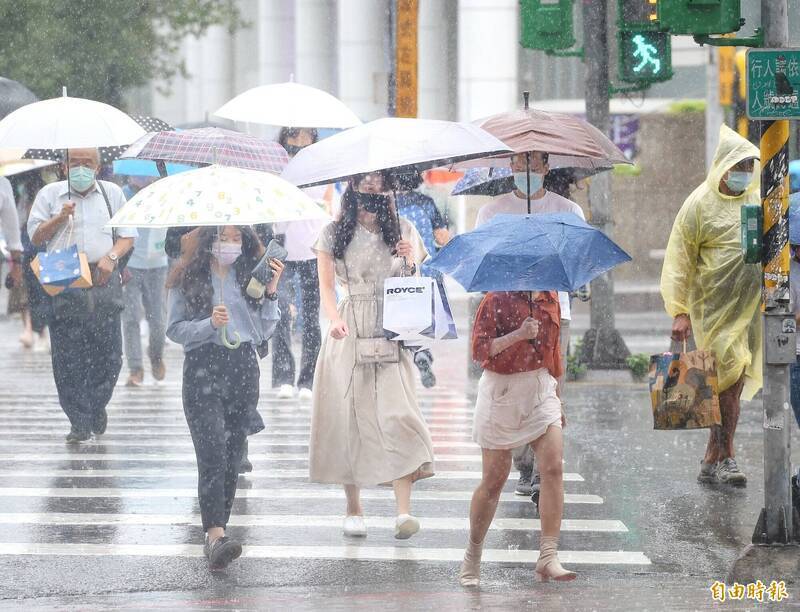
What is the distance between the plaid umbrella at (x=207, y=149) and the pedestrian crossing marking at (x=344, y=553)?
2.76 meters

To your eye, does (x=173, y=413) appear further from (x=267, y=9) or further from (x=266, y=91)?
(x=267, y=9)

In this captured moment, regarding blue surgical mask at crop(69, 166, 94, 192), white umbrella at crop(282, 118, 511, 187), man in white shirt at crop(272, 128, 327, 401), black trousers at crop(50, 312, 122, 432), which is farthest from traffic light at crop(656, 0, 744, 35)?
black trousers at crop(50, 312, 122, 432)

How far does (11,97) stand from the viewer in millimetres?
13242

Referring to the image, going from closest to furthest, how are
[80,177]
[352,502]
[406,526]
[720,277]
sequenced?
A: [406,526], [352,502], [720,277], [80,177]

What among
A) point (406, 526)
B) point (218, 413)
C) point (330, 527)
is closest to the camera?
point (218, 413)

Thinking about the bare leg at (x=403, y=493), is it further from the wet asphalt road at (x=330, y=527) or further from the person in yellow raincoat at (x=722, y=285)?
the person in yellow raincoat at (x=722, y=285)

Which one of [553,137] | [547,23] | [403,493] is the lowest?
[403,493]

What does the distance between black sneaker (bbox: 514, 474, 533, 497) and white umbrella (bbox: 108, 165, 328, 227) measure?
8.09ft

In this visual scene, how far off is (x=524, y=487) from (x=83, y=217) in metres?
3.87

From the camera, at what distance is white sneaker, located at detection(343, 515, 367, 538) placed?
25.2ft

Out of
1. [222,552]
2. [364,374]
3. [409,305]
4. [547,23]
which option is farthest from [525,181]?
[547,23]

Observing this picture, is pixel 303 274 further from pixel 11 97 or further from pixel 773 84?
pixel 773 84

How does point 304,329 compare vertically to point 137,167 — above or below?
below

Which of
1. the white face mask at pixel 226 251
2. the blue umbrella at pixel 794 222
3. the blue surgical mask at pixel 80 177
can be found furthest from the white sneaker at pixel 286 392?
the blue umbrella at pixel 794 222
